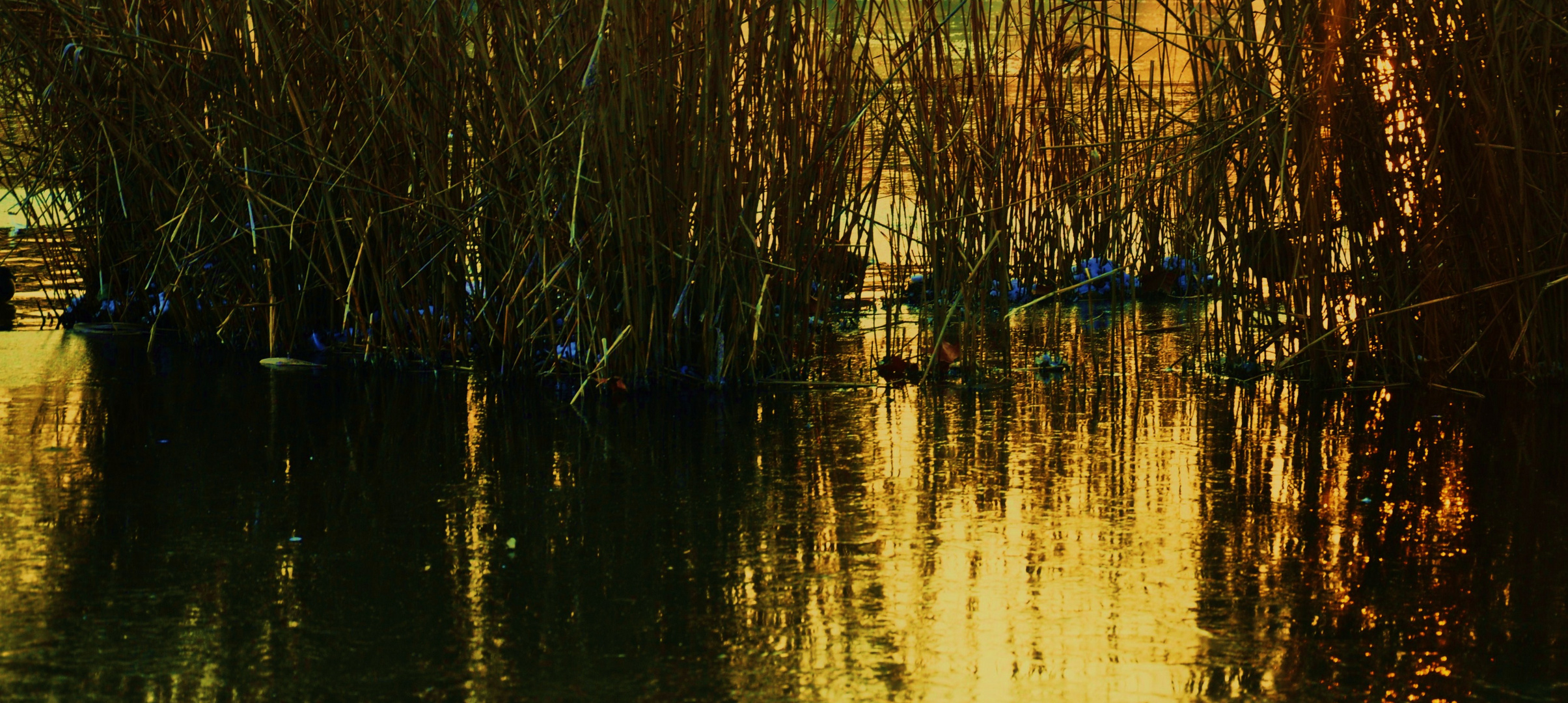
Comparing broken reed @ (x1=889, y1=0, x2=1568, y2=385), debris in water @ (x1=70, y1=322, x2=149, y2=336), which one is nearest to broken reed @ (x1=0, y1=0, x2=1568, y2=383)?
broken reed @ (x1=889, y1=0, x2=1568, y2=385)

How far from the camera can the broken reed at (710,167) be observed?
3633 millimetres

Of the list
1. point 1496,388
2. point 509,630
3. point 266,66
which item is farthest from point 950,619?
point 266,66

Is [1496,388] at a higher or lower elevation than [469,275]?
lower

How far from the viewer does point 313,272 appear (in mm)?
4492

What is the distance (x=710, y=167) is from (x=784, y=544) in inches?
53.2

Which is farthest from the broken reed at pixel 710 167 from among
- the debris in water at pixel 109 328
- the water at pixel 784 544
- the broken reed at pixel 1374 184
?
the debris in water at pixel 109 328

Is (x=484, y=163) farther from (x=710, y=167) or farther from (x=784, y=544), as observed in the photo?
(x=784, y=544)

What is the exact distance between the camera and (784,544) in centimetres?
262

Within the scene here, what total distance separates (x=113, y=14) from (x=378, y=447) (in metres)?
1.81

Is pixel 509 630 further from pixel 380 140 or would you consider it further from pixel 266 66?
pixel 266 66

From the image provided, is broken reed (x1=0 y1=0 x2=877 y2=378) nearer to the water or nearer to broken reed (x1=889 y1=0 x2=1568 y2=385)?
the water

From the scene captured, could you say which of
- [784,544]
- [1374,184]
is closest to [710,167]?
[784,544]

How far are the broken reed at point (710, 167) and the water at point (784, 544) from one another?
24cm

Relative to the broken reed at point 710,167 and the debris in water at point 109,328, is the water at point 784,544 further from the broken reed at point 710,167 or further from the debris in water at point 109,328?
the debris in water at point 109,328
